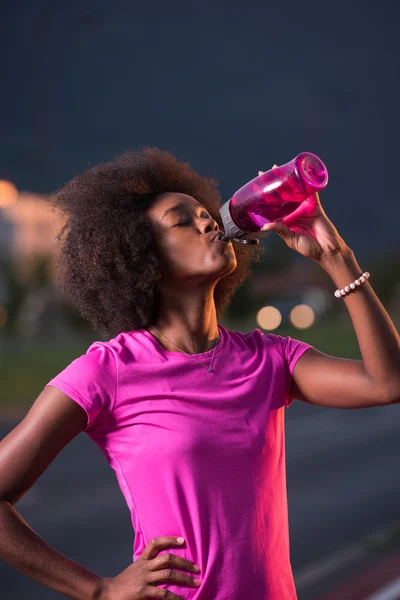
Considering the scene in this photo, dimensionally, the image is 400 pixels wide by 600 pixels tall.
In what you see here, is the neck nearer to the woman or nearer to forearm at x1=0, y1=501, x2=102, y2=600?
the woman

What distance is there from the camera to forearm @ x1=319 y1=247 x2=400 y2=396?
2086 mm

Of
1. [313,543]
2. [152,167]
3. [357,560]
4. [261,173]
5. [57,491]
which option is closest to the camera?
[261,173]

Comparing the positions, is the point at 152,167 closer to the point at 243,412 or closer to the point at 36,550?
the point at 243,412

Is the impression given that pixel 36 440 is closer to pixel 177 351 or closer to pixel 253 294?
pixel 177 351

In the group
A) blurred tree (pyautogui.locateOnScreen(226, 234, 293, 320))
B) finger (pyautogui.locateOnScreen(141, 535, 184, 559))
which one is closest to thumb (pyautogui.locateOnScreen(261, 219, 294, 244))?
finger (pyautogui.locateOnScreen(141, 535, 184, 559))

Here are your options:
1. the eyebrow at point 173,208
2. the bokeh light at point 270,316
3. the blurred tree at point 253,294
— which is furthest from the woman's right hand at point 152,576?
the bokeh light at point 270,316

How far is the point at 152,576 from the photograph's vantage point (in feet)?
6.39

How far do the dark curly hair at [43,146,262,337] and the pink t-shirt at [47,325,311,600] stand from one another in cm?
19

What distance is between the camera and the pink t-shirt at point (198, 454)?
1974 millimetres

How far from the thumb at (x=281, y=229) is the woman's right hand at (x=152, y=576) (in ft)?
2.56

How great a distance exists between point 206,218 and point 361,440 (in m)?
10.5

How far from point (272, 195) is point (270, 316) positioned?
32.2m

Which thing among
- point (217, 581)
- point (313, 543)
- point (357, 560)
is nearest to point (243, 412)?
point (217, 581)

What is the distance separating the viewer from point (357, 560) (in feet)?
21.7
